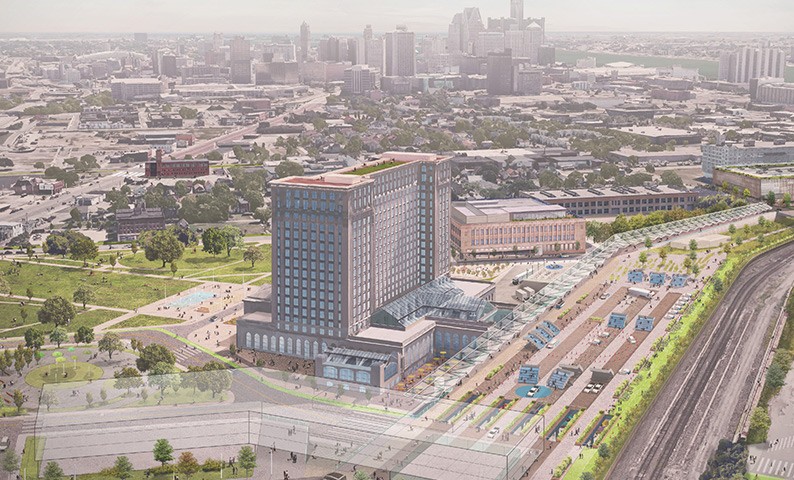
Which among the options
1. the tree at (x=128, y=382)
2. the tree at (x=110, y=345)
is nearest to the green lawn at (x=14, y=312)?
the tree at (x=110, y=345)

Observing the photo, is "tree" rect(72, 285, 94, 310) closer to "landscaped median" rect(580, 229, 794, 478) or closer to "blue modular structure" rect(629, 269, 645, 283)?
"blue modular structure" rect(629, 269, 645, 283)

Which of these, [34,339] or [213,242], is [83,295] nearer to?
[34,339]

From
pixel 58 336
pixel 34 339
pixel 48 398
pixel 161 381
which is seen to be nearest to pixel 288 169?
pixel 58 336

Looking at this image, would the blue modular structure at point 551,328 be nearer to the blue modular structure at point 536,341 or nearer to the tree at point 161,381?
the blue modular structure at point 536,341

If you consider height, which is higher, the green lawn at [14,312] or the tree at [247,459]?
the tree at [247,459]

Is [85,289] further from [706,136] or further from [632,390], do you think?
[706,136]

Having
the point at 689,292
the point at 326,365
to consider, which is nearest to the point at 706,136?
the point at 689,292

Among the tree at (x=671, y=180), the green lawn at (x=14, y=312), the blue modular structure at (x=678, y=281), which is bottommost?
the green lawn at (x=14, y=312)

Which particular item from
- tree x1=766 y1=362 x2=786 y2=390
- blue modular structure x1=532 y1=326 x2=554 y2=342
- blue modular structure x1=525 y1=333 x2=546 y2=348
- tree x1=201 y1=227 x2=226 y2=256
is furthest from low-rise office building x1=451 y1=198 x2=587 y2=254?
tree x1=766 y1=362 x2=786 y2=390
